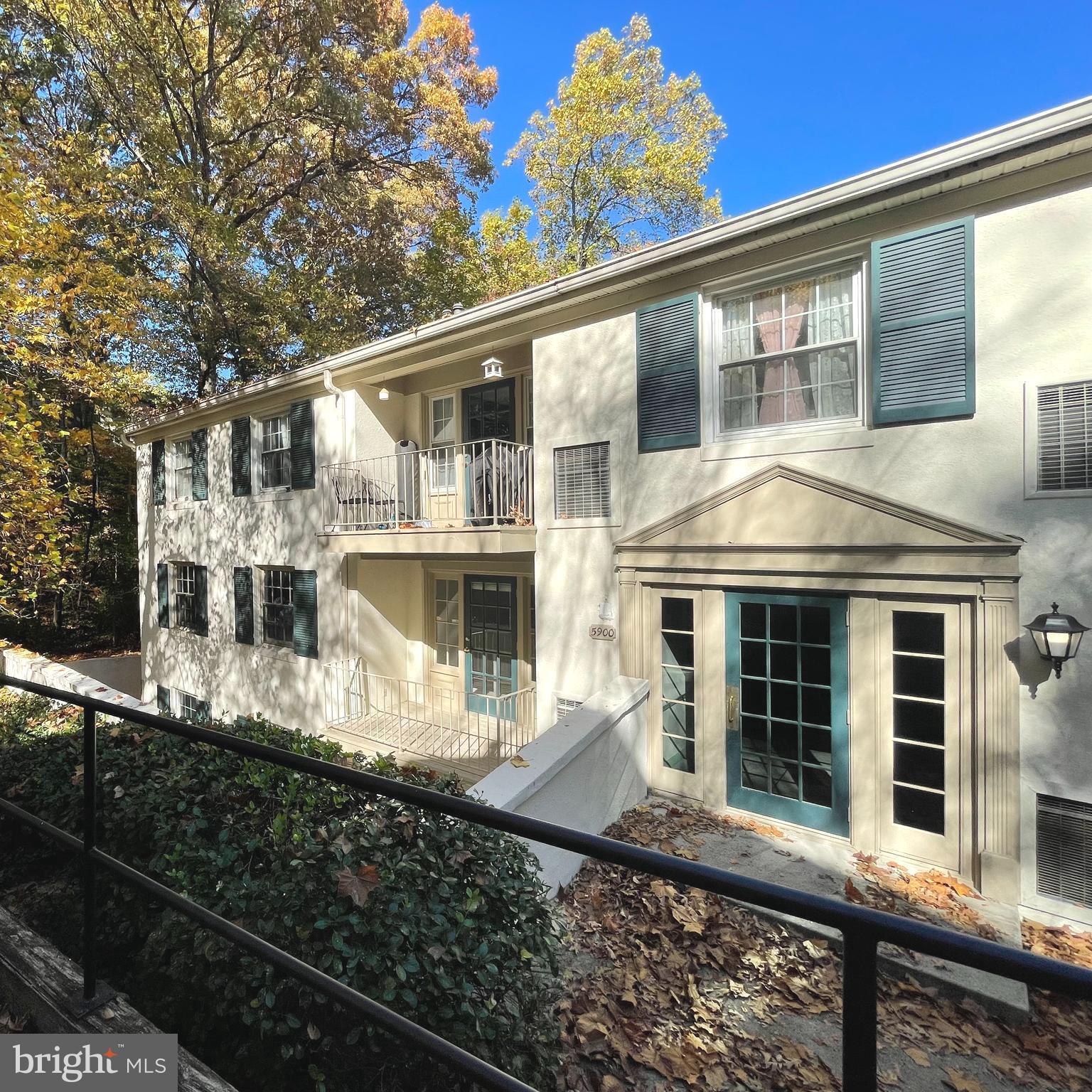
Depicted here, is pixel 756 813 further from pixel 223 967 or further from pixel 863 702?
pixel 223 967

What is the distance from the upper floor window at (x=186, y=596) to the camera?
1205 centimetres

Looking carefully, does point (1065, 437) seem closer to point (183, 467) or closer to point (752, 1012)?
point (752, 1012)

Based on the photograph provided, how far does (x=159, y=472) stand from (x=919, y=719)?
48.2 feet

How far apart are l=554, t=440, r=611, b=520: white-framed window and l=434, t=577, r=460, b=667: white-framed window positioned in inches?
125

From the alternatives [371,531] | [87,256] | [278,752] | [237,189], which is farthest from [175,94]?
[278,752]

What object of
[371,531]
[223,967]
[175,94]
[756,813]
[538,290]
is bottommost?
[756,813]

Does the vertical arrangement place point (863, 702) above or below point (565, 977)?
above

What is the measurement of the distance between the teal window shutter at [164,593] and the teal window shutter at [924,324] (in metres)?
13.7

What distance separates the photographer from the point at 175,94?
12.6m

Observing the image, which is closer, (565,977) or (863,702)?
(565,977)

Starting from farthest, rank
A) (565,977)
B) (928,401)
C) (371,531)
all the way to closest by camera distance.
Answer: (371,531) → (928,401) → (565,977)

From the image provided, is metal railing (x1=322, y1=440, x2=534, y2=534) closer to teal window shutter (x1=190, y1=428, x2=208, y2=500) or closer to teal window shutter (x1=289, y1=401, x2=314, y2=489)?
teal window shutter (x1=289, y1=401, x2=314, y2=489)

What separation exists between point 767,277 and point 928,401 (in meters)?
1.86

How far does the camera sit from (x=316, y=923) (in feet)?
6.40
